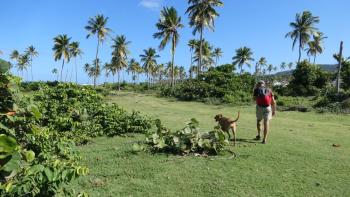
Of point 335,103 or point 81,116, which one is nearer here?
point 81,116

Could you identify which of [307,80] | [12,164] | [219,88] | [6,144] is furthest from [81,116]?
[307,80]

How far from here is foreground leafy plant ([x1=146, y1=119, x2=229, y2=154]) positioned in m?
8.47

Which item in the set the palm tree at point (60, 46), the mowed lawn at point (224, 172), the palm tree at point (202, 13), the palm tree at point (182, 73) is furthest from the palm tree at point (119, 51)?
the mowed lawn at point (224, 172)

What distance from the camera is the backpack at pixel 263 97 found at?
10.2 m

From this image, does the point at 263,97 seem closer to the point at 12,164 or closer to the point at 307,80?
the point at 12,164

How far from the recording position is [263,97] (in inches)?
404

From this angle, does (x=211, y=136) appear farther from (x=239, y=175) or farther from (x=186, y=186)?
(x=186, y=186)

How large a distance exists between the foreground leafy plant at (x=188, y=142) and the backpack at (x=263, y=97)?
207 cm

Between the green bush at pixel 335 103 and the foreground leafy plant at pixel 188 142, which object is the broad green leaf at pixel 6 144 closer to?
the foreground leafy plant at pixel 188 142

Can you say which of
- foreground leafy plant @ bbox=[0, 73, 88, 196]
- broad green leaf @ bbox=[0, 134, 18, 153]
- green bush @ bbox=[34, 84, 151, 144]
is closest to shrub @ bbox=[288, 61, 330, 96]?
green bush @ bbox=[34, 84, 151, 144]

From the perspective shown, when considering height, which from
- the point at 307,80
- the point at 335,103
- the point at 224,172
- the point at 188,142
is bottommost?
the point at 224,172

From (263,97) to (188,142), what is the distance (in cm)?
275

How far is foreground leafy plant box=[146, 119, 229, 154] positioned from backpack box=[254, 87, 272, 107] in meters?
2.07

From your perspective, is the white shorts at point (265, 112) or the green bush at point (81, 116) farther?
the green bush at point (81, 116)
